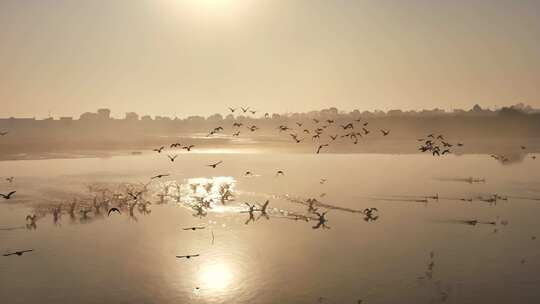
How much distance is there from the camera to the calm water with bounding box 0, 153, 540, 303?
64.5ft

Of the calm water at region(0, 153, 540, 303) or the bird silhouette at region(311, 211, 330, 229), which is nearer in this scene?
the calm water at region(0, 153, 540, 303)

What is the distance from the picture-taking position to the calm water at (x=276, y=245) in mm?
19672

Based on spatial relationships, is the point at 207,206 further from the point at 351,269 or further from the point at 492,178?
the point at 492,178

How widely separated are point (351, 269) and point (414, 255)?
4045 mm

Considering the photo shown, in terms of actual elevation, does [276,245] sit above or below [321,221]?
below

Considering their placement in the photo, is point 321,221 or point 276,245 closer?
point 276,245

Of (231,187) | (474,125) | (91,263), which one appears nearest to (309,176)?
(231,187)

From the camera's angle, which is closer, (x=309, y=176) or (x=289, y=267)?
(x=289, y=267)

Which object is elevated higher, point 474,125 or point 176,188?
point 474,125

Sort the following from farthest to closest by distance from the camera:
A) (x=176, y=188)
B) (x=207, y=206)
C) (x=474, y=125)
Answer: (x=474, y=125) → (x=176, y=188) → (x=207, y=206)

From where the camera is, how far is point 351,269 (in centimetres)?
2230

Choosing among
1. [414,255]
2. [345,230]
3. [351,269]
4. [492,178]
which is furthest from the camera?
[492,178]

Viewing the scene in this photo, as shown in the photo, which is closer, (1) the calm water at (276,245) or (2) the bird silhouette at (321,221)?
(1) the calm water at (276,245)

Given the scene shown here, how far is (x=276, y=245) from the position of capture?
86.6 feet
